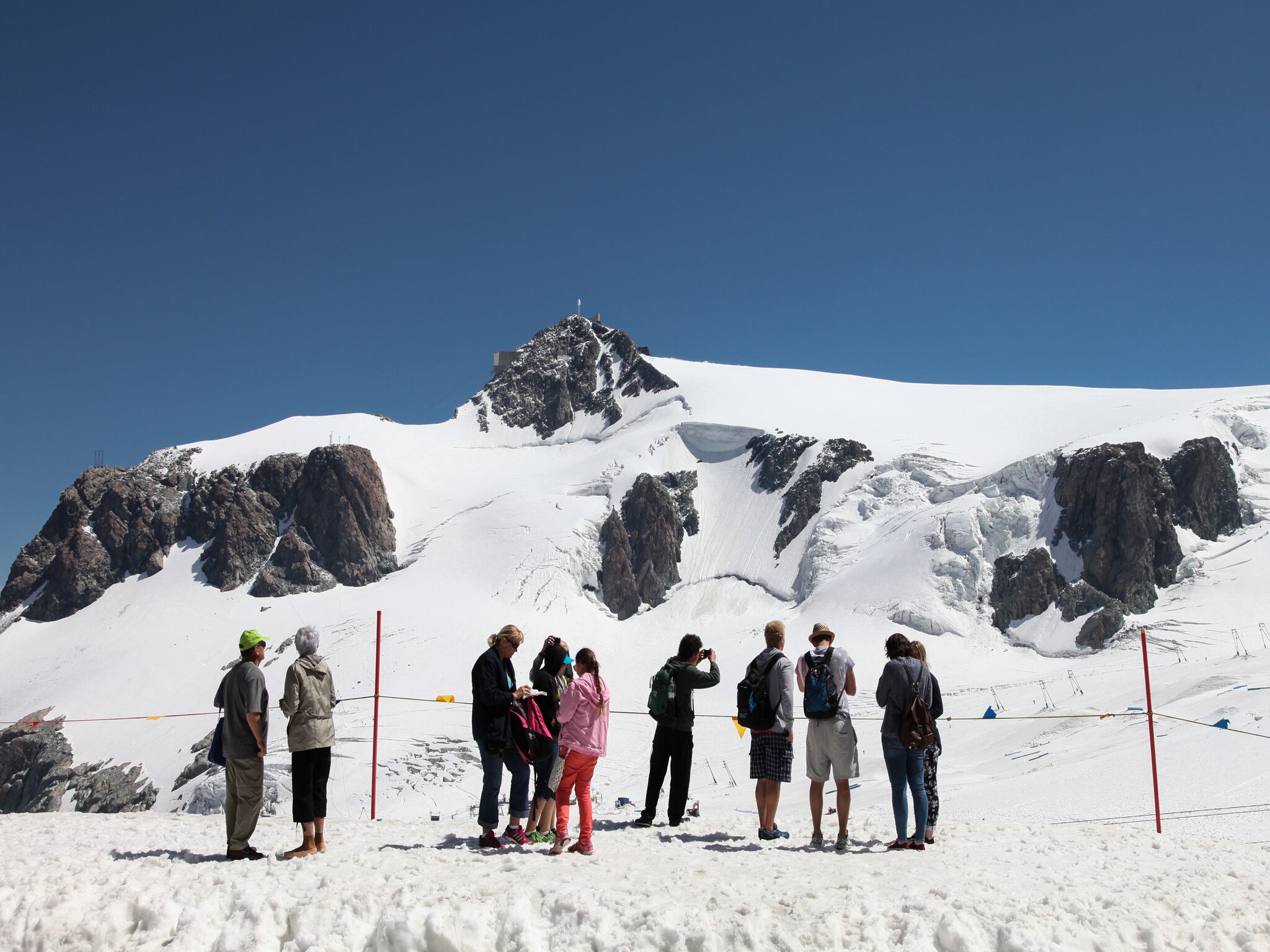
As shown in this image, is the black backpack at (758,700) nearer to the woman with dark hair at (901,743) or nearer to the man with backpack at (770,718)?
the man with backpack at (770,718)

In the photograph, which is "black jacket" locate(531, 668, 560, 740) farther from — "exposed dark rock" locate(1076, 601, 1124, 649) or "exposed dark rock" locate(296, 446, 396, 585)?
"exposed dark rock" locate(296, 446, 396, 585)

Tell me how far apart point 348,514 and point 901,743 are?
58.0m

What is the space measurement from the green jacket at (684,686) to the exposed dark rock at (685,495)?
54.4 meters

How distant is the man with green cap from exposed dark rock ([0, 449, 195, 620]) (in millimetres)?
61382

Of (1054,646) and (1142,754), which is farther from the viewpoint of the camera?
(1054,646)

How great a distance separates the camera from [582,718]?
7.37 metres

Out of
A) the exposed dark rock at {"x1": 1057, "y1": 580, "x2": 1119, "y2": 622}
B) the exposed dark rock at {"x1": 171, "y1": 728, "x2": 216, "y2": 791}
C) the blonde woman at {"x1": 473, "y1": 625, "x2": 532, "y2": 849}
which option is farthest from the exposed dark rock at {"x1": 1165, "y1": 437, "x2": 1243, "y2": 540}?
the blonde woman at {"x1": 473, "y1": 625, "x2": 532, "y2": 849}

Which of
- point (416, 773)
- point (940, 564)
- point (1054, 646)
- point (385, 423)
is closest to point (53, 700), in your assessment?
point (416, 773)

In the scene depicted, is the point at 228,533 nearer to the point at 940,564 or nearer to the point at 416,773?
the point at 416,773

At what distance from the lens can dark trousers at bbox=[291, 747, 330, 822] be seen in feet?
23.9

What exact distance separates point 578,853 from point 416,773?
27923mm

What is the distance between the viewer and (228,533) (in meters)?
60.4

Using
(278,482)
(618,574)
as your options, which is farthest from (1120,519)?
(278,482)

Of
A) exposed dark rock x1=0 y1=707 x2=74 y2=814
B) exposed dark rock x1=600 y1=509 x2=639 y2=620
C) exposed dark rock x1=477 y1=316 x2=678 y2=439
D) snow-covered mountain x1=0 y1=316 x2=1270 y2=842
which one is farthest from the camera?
exposed dark rock x1=477 y1=316 x2=678 y2=439
